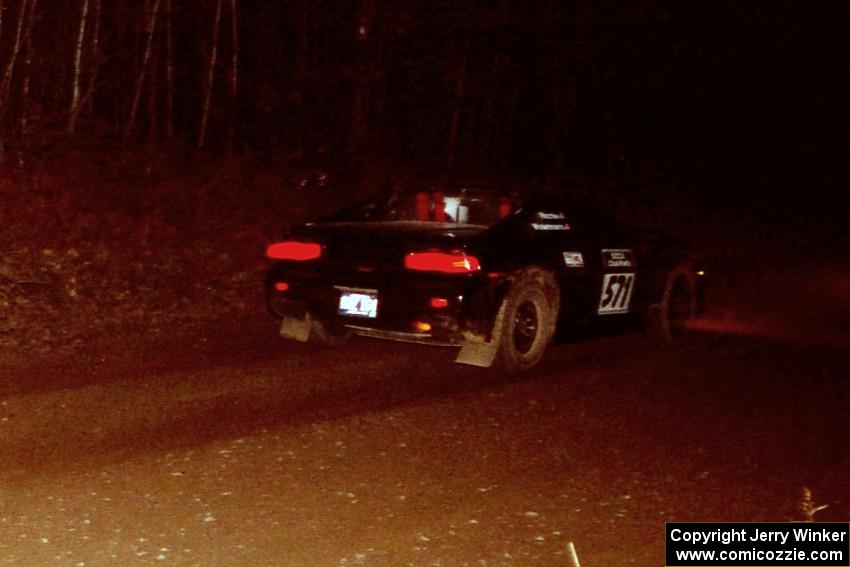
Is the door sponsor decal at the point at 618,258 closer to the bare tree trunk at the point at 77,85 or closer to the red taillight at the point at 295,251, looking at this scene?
the red taillight at the point at 295,251

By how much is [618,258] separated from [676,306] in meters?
1.23

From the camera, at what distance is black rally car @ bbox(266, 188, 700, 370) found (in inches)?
280

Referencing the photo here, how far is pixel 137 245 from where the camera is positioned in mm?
11383

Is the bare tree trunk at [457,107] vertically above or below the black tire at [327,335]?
above

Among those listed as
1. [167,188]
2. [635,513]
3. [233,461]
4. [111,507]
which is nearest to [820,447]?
[635,513]

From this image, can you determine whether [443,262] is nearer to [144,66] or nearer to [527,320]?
[527,320]

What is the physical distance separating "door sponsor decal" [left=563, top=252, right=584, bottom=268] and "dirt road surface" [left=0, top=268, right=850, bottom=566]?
0.79 meters

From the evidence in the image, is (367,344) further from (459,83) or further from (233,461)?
(459,83)

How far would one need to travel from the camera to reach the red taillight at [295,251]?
755cm

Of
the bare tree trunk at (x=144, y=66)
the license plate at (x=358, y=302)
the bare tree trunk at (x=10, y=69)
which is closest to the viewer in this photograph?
the license plate at (x=358, y=302)

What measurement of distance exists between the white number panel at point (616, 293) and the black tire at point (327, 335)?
210 centimetres

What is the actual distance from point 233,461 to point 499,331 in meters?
Answer: 2.73

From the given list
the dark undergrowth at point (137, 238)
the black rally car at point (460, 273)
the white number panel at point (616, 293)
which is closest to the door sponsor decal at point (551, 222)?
the black rally car at point (460, 273)

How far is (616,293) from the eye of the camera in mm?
8523
